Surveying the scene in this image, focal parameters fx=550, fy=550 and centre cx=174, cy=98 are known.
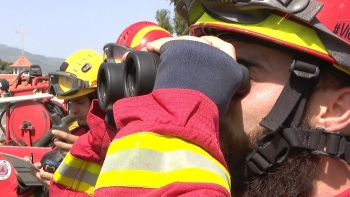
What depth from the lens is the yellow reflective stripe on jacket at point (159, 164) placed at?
1405 mm

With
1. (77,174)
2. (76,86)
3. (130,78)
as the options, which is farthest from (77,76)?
(130,78)

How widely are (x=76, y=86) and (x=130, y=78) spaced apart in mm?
3854

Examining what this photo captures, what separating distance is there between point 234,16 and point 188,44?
357mm

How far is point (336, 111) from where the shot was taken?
1879mm

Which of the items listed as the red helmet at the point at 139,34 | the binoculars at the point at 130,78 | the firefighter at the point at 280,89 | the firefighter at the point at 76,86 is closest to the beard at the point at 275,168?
the firefighter at the point at 280,89

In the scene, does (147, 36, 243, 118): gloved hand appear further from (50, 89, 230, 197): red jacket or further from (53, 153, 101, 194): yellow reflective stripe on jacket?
(53, 153, 101, 194): yellow reflective stripe on jacket

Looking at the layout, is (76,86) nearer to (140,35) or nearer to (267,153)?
(140,35)

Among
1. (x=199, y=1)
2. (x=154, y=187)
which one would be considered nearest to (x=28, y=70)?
(x=199, y=1)

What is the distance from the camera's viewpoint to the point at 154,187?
1.40 m

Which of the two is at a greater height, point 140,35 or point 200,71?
point 200,71

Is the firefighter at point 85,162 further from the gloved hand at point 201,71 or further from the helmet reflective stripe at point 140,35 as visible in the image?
the helmet reflective stripe at point 140,35

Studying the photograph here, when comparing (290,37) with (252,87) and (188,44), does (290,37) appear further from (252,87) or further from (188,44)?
(188,44)

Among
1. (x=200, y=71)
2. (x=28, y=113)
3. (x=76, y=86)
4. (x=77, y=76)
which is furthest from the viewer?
(x=28, y=113)

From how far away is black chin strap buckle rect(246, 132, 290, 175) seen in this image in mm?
1812
